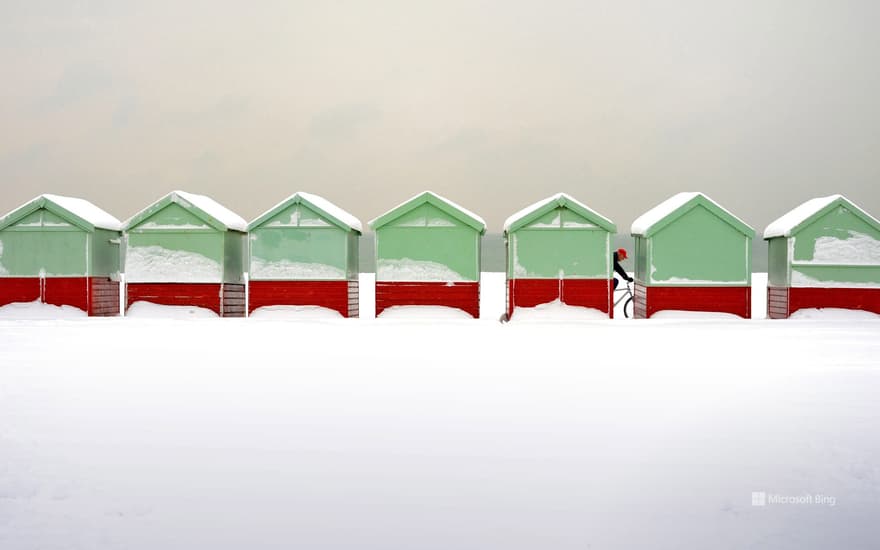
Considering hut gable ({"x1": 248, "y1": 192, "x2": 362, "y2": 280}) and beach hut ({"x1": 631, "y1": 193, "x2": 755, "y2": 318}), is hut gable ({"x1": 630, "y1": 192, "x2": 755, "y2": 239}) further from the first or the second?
hut gable ({"x1": 248, "y1": 192, "x2": 362, "y2": 280})

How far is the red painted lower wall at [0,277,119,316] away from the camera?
26281 mm

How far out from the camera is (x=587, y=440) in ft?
26.8

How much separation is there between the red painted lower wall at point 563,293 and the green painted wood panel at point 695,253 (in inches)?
61.4

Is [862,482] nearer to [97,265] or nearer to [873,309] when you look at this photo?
[873,309]

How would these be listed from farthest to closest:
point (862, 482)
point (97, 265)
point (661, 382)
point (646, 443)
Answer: point (97, 265) < point (661, 382) < point (646, 443) < point (862, 482)

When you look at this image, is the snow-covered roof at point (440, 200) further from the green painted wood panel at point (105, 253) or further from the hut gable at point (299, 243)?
the green painted wood panel at point (105, 253)

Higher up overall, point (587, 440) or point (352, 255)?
point (352, 255)

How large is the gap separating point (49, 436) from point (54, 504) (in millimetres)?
2087

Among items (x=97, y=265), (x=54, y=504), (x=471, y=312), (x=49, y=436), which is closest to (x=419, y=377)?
(x=49, y=436)

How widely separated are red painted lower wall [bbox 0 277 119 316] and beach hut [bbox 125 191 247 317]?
132 cm

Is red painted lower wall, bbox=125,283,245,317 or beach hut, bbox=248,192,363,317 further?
red painted lower wall, bbox=125,283,245,317

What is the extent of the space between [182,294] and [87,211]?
15.2 feet
